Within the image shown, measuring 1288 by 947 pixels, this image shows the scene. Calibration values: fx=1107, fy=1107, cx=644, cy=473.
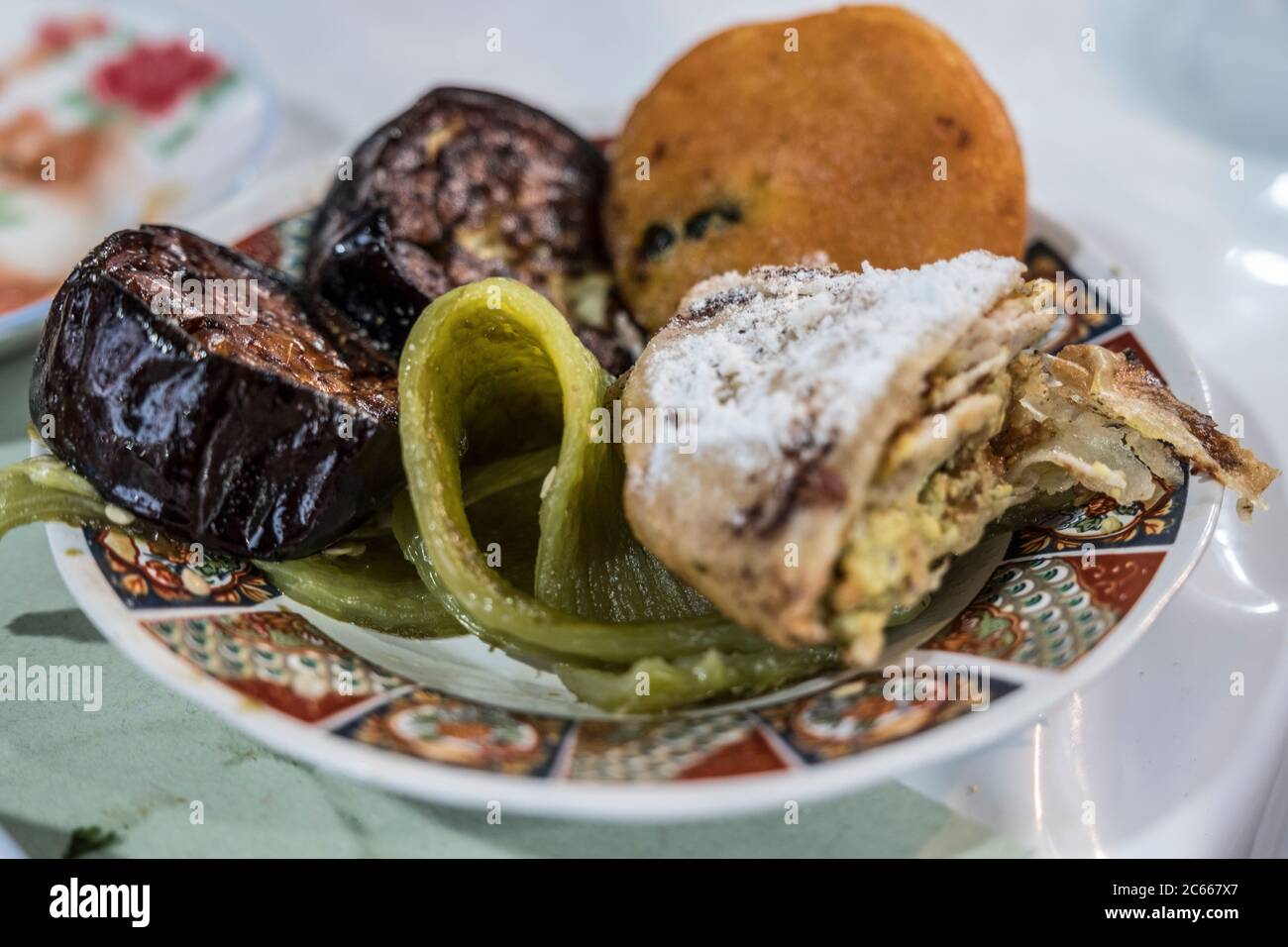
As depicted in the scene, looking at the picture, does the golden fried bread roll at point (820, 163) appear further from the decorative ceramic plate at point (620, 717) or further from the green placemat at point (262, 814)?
the green placemat at point (262, 814)

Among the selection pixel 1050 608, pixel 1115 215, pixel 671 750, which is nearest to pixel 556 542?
pixel 671 750

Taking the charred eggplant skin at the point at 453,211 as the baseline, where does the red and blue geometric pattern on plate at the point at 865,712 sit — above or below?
below

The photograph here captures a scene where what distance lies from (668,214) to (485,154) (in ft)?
1.52

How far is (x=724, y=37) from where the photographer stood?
109 inches

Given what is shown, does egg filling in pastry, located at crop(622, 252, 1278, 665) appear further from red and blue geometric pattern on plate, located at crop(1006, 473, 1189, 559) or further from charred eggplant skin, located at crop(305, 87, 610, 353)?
charred eggplant skin, located at crop(305, 87, 610, 353)

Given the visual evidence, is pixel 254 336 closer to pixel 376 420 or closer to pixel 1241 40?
pixel 376 420

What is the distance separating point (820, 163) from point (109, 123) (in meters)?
2.50

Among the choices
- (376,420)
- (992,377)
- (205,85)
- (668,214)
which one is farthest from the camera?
(205,85)

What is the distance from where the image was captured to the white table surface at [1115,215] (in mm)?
1758

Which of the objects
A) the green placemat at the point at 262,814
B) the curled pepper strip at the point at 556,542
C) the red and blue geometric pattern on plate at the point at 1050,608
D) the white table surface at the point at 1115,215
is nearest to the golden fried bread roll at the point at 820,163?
the white table surface at the point at 1115,215

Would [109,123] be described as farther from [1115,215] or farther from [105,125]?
[1115,215]

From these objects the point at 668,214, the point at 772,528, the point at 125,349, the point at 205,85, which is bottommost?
the point at 772,528

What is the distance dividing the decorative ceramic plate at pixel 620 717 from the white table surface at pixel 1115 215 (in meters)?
0.27

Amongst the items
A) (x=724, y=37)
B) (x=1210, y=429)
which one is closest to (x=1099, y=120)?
(x=724, y=37)
